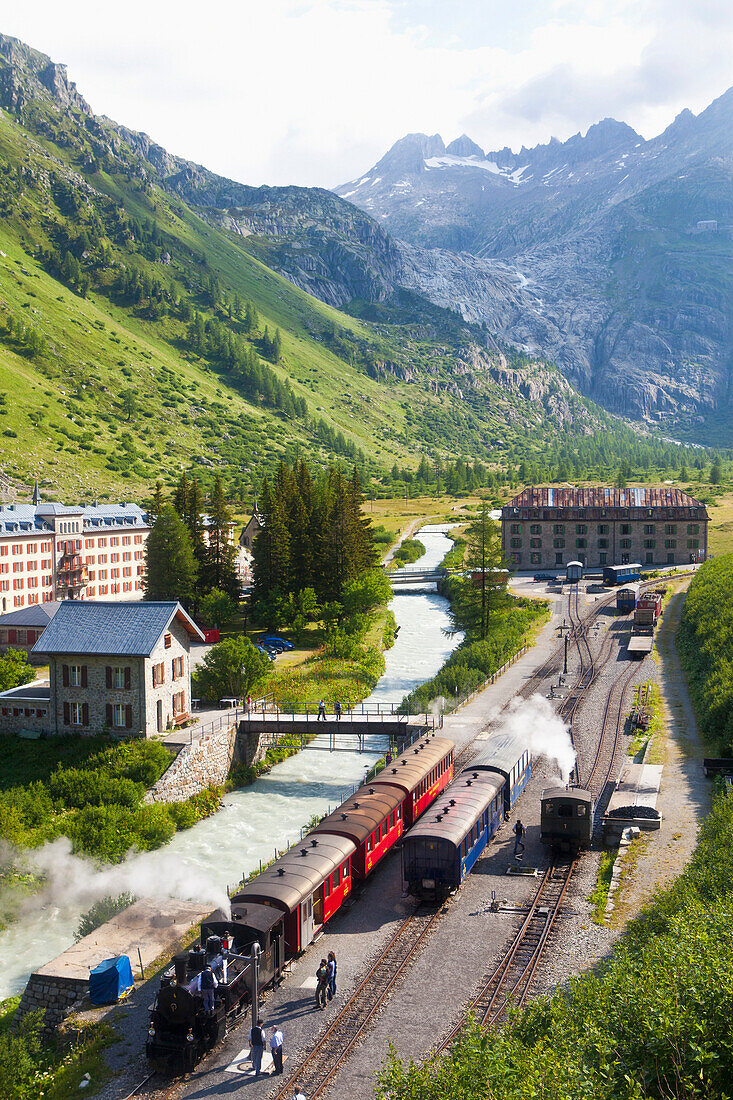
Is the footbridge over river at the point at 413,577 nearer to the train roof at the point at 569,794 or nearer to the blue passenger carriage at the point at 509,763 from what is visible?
the blue passenger carriage at the point at 509,763

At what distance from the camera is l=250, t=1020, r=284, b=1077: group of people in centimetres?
2450

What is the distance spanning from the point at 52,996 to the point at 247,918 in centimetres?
813

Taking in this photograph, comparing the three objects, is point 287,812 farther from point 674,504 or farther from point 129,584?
point 674,504

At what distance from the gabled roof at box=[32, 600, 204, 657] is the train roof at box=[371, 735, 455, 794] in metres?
17.9

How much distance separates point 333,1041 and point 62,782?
29.0m

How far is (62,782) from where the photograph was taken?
4991 cm

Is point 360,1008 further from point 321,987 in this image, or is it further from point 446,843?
point 446,843

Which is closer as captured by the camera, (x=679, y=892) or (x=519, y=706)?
(x=679, y=892)

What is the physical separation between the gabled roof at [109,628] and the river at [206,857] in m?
11.3

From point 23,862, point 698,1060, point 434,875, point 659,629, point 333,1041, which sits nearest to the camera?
point 698,1060

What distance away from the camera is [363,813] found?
36.9 meters

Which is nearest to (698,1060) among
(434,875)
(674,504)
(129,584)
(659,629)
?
(434,875)

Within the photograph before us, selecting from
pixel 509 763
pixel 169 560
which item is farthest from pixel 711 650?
pixel 169 560

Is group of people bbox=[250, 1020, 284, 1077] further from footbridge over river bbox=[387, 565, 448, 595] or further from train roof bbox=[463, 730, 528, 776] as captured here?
footbridge over river bbox=[387, 565, 448, 595]
